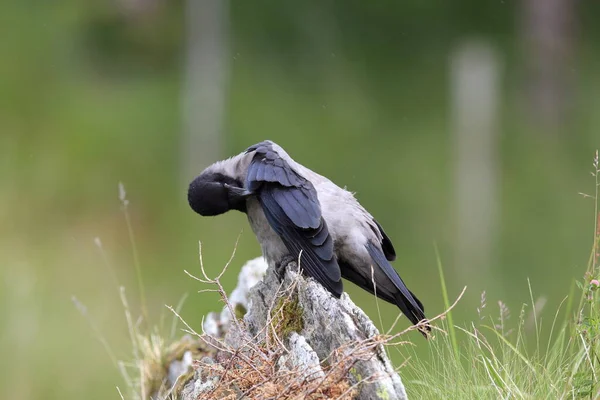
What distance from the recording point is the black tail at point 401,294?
428 cm

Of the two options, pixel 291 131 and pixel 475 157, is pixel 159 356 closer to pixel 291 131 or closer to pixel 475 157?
pixel 291 131

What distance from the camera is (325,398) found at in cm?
292

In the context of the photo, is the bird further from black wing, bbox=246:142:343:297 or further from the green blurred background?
the green blurred background

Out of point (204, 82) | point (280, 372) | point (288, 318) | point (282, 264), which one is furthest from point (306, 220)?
point (204, 82)

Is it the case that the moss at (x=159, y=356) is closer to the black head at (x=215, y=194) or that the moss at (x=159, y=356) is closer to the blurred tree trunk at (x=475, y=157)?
the black head at (x=215, y=194)

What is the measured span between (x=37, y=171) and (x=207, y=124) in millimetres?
2230

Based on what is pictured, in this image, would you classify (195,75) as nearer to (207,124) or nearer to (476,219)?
(207,124)

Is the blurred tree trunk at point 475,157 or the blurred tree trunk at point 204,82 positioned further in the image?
the blurred tree trunk at point 204,82

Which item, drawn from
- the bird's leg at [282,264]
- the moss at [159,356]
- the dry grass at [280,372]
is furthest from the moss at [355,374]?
the moss at [159,356]

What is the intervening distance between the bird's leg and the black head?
16.2 inches

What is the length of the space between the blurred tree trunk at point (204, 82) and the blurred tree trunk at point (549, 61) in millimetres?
4071

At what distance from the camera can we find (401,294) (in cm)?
432

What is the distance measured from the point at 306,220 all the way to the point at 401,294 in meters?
0.51

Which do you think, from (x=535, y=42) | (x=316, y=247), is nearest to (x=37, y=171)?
(x=535, y=42)
